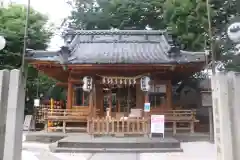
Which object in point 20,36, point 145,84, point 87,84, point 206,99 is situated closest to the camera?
point 206,99

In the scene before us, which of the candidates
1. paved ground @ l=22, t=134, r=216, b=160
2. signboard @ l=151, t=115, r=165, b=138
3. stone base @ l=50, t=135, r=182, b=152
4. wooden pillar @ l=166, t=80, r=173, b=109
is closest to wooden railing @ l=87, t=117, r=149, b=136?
signboard @ l=151, t=115, r=165, b=138

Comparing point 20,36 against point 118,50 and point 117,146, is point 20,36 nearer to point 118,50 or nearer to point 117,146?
point 118,50

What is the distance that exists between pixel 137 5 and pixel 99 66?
13861mm

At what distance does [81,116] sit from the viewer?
1580 centimetres

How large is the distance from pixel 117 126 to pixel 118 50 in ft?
18.6

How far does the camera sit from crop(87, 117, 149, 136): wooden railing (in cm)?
1323

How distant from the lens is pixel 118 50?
690 inches

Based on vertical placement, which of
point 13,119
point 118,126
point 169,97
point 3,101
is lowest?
point 118,126

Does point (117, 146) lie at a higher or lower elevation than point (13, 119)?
lower

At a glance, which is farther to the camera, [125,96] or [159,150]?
[125,96]

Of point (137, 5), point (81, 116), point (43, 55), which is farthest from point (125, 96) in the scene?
point (137, 5)

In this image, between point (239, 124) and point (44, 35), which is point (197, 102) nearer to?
point (44, 35)

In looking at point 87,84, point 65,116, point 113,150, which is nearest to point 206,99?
point 113,150

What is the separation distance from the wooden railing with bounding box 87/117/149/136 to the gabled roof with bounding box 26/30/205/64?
3.02 metres
